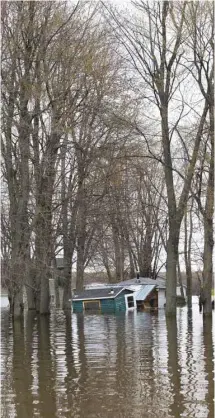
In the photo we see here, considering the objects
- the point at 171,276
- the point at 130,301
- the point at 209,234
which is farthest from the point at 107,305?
the point at 209,234

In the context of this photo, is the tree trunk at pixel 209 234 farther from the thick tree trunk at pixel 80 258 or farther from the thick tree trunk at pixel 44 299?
the thick tree trunk at pixel 44 299

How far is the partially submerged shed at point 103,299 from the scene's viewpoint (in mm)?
41844

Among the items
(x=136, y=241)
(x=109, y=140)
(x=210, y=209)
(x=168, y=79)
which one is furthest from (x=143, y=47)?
(x=136, y=241)

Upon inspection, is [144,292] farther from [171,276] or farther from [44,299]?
[171,276]

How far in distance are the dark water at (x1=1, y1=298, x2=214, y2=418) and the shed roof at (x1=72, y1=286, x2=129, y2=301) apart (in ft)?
64.3

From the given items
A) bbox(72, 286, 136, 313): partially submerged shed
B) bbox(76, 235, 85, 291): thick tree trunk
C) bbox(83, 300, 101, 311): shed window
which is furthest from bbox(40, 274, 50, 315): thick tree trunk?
bbox(83, 300, 101, 311): shed window

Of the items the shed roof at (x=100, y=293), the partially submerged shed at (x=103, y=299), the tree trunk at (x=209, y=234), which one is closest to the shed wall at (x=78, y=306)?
the partially submerged shed at (x=103, y=299)

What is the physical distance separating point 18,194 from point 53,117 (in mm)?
3511

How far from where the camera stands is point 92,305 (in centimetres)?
4284

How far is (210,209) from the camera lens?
1103 inches

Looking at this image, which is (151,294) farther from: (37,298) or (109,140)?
(109,140)

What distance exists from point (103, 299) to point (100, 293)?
1.35 feet

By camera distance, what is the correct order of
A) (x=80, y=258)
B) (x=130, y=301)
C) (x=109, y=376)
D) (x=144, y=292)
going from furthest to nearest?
1. (x=144, y=292)
2. (x=130, y=301)
3. (x=80, y=258)
4. (x=109, y=376)

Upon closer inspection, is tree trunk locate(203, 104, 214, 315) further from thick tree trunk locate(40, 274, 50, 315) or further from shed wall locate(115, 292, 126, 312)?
shed wall locate(115, 292, 126, 312)
